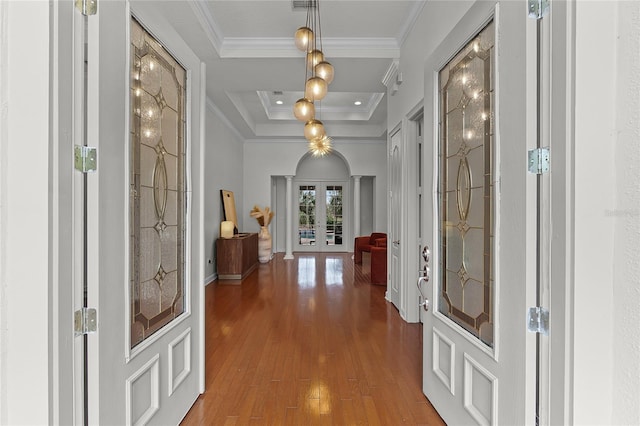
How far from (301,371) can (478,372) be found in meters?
1.58

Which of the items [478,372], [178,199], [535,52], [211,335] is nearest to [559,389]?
[478,372]

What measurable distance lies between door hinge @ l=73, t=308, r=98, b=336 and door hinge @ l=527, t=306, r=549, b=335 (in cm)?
170

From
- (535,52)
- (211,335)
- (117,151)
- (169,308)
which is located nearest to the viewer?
(535,52)

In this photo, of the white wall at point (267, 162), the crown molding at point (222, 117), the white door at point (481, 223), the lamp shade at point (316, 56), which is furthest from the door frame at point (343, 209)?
the white door at point (481, 223)

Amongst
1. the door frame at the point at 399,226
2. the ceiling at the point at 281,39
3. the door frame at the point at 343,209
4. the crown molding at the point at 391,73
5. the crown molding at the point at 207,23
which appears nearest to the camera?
the crown molding at the point at 207,23

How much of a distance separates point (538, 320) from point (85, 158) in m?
1.85

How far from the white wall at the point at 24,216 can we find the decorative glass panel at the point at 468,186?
71.4 inches

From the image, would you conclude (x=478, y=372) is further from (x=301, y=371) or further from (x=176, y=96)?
(x=176, y=96)

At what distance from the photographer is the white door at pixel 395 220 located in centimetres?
428

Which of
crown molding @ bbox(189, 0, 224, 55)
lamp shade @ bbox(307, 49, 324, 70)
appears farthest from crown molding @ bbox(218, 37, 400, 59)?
lamp shade @ bbox(307, 49, 324, 70)

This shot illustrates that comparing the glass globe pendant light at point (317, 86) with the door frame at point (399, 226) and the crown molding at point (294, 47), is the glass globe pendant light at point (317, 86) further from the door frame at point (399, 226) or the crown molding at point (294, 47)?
the door frame at point (399, 226)

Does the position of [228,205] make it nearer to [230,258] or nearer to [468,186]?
[230,258]

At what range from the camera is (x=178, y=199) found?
202 cm

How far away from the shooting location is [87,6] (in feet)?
4.05
